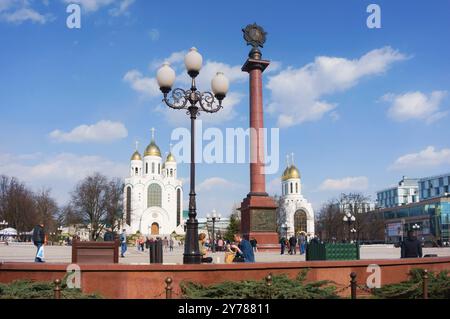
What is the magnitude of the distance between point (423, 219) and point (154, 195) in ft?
187

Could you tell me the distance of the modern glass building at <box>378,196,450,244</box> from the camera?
88.9 meters

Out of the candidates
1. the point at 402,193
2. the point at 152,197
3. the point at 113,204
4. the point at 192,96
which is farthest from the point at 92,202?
the point at 402,193

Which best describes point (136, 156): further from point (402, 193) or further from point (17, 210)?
point (402, 193)

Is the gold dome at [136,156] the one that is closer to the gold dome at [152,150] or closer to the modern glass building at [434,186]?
the gold dome at [152,150]

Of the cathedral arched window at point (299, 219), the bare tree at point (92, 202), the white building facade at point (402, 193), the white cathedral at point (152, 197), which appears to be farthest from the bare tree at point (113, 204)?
the white building facade at point (402, 193)

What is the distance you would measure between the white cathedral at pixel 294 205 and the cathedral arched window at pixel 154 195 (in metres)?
26.8

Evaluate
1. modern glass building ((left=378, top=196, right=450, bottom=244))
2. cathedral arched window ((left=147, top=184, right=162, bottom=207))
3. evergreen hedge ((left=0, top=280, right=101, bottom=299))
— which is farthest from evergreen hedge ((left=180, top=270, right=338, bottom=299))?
cathedral arched window ((left=147, top=184, right=162, bottom=207))

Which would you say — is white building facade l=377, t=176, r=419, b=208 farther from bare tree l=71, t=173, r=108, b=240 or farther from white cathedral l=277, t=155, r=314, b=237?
bare tree l=71, t=173, r=108, b=240

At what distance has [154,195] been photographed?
103875 mm

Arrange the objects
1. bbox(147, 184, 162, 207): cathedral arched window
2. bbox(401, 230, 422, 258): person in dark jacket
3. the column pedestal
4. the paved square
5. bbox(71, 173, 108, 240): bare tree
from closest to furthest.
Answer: bbox(401, 230, 422, 258): person in dark jacket → the paved square → the column pedestal → bbox(71, 173, 108, 240): bare tree → bbox(147, 184, 162, 207): cathedral arched window

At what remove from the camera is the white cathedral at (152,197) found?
330ft

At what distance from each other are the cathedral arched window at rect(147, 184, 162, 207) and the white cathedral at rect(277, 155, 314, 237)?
26761 mm

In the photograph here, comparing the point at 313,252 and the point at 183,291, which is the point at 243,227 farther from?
the point at 183,291
